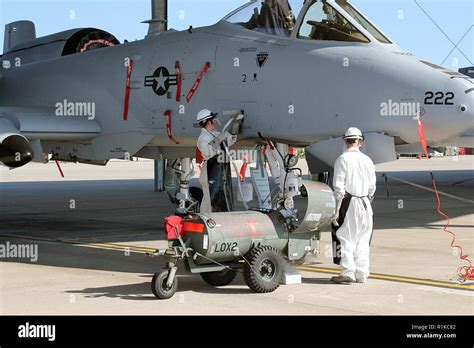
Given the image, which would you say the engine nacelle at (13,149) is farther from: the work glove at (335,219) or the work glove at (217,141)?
the work glove at (335,219)

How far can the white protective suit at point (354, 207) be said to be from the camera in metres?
9.54

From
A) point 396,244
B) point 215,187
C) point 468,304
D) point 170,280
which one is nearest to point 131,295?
point 170,280

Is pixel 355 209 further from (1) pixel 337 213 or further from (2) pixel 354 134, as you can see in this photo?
(2) pixel 354 134

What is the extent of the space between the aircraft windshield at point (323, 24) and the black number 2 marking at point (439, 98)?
58.6 inches

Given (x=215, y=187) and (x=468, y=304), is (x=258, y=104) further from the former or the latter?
(x=468, y=304)

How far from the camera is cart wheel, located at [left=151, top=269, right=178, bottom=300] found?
855 centimetres

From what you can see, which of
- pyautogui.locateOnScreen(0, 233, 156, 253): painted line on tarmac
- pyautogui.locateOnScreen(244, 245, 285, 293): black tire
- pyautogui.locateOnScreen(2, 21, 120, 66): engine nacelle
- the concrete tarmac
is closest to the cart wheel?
the concrete tarmac

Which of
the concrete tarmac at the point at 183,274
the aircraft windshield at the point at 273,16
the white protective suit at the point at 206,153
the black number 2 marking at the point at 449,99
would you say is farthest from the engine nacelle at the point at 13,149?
the black number 2 marking at the point at 449,99

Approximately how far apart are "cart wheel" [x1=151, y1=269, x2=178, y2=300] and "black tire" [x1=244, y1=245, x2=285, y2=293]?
33.1 inches

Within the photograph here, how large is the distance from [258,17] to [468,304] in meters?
5.53

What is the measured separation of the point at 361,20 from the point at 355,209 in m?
3.30

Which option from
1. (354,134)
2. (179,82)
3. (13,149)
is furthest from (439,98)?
(13,149)

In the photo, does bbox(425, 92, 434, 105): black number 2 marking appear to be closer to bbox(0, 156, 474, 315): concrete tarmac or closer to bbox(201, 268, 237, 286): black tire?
bbox(0, 156, 474, 315): concrete tarmac

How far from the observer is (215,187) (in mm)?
10508
